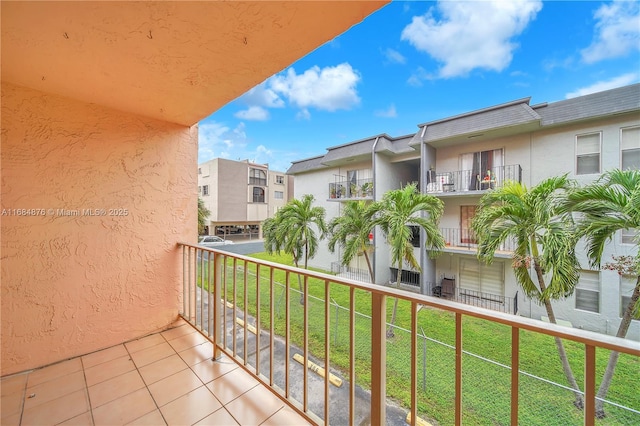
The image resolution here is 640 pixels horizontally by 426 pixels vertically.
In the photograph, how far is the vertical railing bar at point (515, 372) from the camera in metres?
0.71

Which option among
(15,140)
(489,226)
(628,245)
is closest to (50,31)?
(15,140)

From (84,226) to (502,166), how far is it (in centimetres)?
902

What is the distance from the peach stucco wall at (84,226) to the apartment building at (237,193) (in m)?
18.5

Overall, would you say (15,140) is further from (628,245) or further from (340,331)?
(628,245)

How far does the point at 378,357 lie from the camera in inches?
41.8

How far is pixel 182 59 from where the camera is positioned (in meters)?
1.46

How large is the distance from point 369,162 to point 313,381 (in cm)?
856

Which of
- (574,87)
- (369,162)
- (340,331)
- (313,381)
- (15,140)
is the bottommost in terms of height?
(340,331)

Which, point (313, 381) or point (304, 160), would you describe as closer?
point (313, 381)

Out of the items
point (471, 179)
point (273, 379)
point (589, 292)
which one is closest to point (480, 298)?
point (589, 292)

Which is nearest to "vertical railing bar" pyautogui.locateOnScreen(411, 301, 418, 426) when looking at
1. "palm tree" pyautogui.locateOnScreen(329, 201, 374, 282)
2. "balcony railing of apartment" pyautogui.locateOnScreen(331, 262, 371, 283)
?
"palm tree" pyautogui.locateOnScreen(329, 201, 374, 282)

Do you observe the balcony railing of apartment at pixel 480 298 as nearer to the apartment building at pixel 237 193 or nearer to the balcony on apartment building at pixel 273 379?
the balcony on apartment building at pixel 273 379

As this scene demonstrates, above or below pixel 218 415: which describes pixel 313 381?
below

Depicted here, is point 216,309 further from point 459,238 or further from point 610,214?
point 459,238
